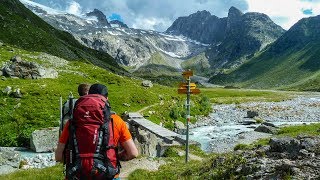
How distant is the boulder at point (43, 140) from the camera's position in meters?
34.1

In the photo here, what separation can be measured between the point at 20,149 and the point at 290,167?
2809 cm

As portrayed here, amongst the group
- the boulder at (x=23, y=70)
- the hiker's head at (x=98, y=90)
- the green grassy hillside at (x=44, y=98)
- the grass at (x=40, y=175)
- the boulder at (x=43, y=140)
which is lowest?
the boulder at (x=43, y=140)

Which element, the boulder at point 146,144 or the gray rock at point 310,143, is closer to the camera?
the gray rock at point 310,143

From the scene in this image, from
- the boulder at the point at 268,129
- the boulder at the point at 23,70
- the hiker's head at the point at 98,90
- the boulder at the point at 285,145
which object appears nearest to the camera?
the hiker's head at the point at 98,90

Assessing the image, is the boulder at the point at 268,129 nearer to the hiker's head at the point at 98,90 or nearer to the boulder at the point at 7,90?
the boulder at the point at 7,90

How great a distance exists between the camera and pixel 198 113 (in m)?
70.6

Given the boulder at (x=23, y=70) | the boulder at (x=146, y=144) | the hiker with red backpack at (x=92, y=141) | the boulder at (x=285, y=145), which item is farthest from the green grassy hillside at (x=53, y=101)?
the hiker with red backpack at (x=92, y=141)

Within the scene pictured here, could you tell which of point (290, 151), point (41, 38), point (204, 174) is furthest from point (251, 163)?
point (41, 38)

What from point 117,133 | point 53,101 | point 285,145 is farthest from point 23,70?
point 117,133

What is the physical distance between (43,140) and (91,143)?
2757cm

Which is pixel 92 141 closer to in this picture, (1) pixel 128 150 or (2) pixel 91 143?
(2) pixel 91 143

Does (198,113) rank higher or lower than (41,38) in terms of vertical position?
lower

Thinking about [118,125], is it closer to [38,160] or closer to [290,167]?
[290,167]

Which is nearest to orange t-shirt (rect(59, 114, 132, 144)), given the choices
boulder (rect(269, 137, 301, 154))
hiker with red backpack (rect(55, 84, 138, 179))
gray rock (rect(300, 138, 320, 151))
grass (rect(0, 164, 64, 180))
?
hiker with red backpack (rect(55, 84, 138, 179))
